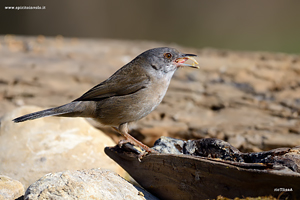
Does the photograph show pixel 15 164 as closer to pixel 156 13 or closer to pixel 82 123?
pixel 82 123

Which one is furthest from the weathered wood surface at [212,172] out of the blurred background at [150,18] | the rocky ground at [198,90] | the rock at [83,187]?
the blurred background at [150,18]

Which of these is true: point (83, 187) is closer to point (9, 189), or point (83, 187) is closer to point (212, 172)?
point (9, 189)

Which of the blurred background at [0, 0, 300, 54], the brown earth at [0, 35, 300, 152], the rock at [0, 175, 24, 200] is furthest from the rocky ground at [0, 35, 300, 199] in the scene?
the blurred background at [0, 0, 300, 54]

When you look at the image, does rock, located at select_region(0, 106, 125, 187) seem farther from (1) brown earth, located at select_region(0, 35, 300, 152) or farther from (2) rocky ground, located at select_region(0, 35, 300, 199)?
(1) brown earth, located at select_region(0, 35, 300, 152)

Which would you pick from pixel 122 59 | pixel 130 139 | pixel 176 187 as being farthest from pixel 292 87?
pixel 176 187

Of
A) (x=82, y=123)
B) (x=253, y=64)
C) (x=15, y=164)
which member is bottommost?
(x=15, y=164)

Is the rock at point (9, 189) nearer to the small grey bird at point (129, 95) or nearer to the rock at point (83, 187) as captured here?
the rock at point (83, 187)
